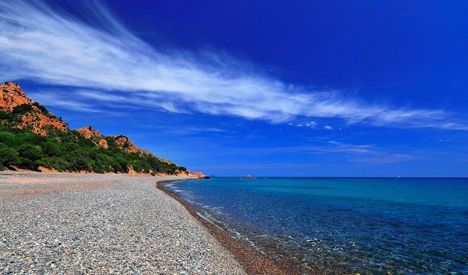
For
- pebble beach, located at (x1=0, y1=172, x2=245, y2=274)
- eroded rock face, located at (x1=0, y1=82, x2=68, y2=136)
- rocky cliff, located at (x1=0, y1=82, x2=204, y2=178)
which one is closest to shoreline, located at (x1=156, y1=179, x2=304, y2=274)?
pebble beach, located at (x1=0, y1=172, x2=245, y2=274)

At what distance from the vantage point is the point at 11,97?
107375mm

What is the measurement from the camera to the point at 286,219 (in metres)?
26.4

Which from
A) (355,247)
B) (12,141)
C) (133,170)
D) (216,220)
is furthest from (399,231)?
(133,170)

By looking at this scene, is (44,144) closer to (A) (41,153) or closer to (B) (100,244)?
(A) (41,153)

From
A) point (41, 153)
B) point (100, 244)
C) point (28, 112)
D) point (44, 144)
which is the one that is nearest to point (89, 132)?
point (28, 112)

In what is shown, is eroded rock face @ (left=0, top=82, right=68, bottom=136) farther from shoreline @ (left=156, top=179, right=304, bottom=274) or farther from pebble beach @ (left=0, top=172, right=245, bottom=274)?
shoreline @ (left=156, top=179, right=304, bottom=274)

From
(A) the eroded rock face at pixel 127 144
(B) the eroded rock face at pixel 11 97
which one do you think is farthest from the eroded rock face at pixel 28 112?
(A) the eroded rock face at pixel 127 144

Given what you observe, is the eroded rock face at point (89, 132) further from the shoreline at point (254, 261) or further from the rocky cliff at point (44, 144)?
the shoreline at point (254, 261)

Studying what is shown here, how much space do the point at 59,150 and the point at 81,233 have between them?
6633 cm

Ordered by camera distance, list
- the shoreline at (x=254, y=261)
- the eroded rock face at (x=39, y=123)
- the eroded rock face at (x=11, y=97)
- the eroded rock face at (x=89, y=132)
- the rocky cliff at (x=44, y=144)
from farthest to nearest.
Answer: the eroded rock face at (x=89, y=132)
the eroded rock face at (x=11, y=97)
the eroded rock face at (x=39, y=123)
the rocky cliff at (x=44, y=144)
the shoreline at (x=254, y=261)

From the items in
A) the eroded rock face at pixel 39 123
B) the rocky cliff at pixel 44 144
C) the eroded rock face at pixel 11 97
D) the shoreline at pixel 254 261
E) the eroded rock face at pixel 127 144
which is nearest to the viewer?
the shoreline at pixel 254 261

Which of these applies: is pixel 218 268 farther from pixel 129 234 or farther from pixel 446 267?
pixel 446 267

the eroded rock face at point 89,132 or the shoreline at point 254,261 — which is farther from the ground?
the eroded rock face at point 89,132

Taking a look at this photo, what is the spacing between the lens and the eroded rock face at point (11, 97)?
102125mm
